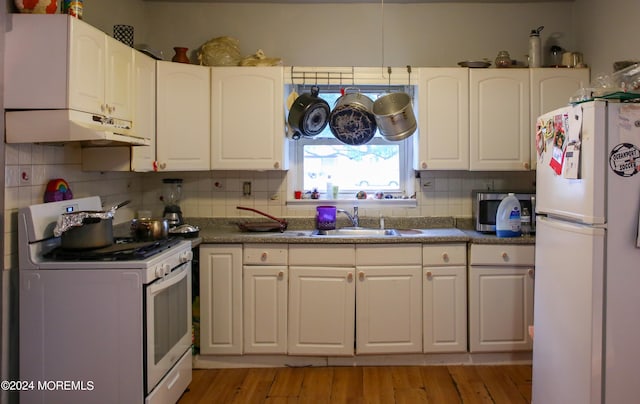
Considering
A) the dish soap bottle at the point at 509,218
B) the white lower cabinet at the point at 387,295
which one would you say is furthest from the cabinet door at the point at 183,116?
the dish soap bottle at the point at 509,218

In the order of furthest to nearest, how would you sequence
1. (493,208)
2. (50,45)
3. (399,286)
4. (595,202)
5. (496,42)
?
1. (496,42)
2. (493,208)
3. (399,286)
4. (50,45)
5. (595,202)

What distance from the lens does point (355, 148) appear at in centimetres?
357

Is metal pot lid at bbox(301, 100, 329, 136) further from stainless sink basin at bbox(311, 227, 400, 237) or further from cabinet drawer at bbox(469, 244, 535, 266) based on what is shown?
cabinet drawer at bbox(469, 244, 535, 266)

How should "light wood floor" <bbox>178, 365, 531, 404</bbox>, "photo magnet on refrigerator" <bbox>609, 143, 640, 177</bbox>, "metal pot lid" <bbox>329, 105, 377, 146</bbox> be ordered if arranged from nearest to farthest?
"photo magnet on refrigerator" <bbox>609, 143, 640, 177</bbox> → "light wood floor" <bbox>178, 365, 531, 404</bbox> → "metal pot lid" <bbox>329, 105, 377, 146</bbox>

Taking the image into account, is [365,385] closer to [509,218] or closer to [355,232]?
[355,232]

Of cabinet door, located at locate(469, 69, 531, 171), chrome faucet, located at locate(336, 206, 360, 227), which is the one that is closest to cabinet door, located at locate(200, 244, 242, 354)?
chrome faucet, located at locate(336, 206, 360, 227)

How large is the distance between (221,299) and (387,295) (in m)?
1.08

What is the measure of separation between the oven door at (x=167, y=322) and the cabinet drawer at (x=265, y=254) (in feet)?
1.31

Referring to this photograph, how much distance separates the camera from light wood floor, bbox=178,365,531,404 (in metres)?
2.59

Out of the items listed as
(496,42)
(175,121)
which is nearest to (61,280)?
(175,121)

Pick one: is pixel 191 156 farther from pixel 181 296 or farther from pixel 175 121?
pixel 181 296

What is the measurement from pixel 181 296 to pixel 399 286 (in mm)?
1356

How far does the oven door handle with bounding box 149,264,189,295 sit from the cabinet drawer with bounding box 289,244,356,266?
2.25ft

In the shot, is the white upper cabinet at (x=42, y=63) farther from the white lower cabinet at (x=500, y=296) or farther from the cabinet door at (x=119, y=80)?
the white lower cabinet at (x=500, y=296)
